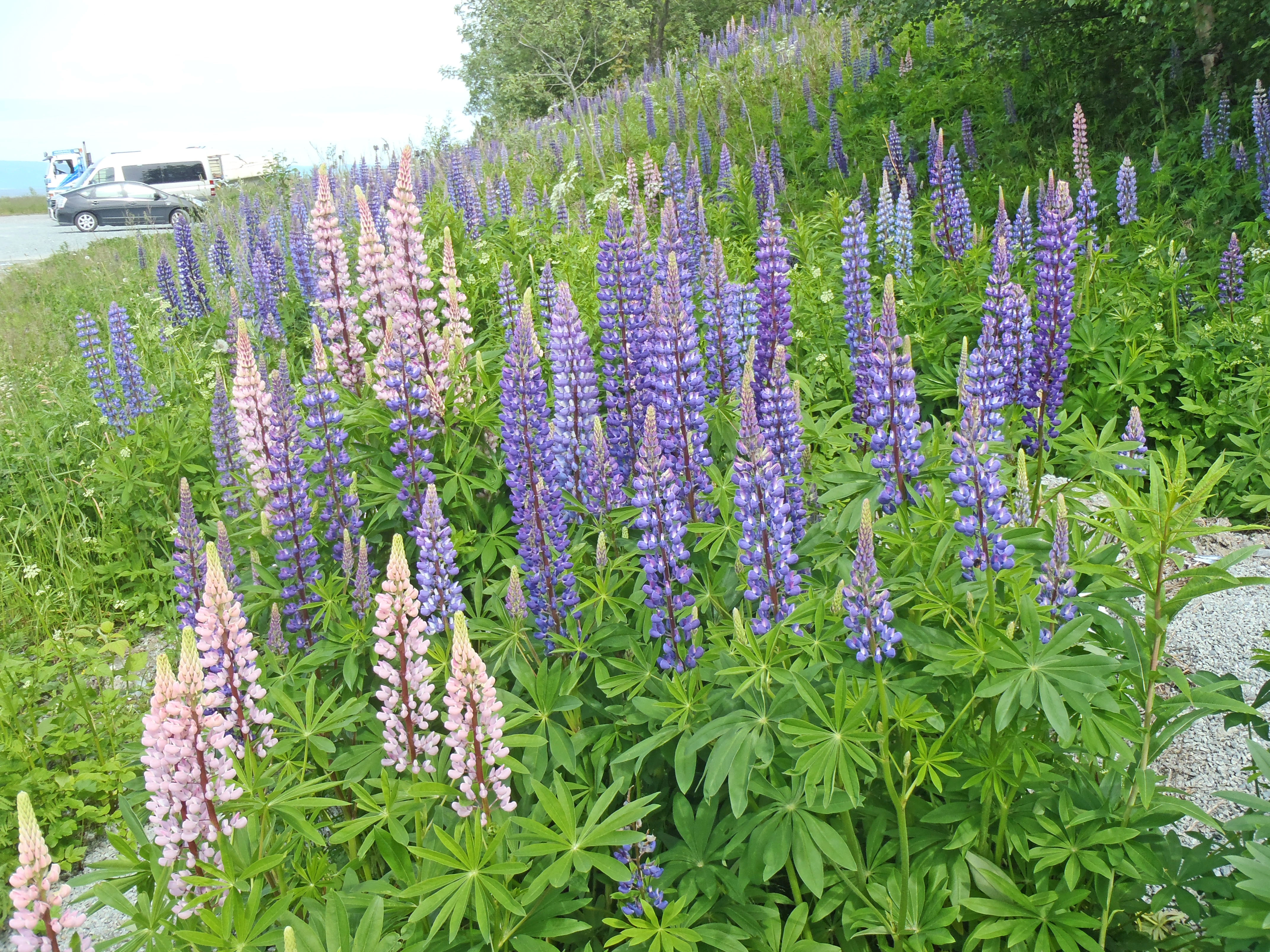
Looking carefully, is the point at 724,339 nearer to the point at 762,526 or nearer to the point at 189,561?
the point at 762,526

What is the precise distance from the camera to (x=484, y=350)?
5344 millimetres

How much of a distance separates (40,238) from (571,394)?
31802 millimetres

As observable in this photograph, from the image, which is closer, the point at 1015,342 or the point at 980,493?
the point at 980,493

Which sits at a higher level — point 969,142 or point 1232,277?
point 969,142

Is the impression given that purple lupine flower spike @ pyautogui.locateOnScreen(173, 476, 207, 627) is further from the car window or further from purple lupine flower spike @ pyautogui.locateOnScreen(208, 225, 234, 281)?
the car window

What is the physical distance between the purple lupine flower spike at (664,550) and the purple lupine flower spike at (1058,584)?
3.26 feet

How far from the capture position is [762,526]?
2689mm

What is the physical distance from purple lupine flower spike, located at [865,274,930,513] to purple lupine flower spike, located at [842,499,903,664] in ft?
1.57

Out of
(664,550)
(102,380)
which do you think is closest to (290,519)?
(664,550)

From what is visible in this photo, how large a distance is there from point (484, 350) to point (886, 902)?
3731 mm

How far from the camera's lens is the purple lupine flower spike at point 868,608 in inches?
92.4

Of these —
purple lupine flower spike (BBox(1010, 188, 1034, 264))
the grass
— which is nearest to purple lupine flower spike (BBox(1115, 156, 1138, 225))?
purple lupine flower spike (BBox(1010, 188, 1034, 264))

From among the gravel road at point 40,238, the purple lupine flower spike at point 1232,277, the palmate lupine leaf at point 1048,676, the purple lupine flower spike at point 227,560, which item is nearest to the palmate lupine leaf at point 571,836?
the palmate lupine leaf at point 1048,676

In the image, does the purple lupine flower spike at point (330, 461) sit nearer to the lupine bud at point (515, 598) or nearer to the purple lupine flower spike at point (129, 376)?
the lupine bud at point (515, 598)
